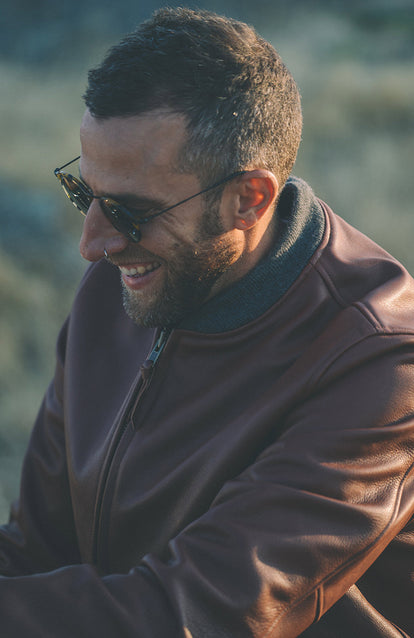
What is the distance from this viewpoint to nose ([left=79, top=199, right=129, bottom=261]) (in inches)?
71.5

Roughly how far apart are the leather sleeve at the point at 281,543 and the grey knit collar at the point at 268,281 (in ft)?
0.93

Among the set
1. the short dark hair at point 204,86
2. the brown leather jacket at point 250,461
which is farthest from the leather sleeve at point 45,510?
the short dark hair at point 204,86

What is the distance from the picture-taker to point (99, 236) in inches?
72.1

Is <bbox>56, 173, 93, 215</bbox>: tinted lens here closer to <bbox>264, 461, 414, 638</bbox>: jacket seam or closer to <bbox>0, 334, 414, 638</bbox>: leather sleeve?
<bbox>0, 334, 414, 638</bbox>: leather sleeve

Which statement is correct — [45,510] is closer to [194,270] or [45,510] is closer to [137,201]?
[194,270]

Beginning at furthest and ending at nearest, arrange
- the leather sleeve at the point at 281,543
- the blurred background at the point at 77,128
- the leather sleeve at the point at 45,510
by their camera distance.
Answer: the blurred background at the point at 77,128
the leather sleeve at the point at 45,510
the leather sleeve at the point at 281,543

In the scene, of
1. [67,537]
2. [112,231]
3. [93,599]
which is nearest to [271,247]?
[112,231]

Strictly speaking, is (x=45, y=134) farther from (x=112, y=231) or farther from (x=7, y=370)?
(x=112, y=231)

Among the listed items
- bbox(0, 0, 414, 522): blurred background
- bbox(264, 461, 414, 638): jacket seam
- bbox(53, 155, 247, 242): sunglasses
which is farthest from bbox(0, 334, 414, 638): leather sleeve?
bbox(0, 0, 414, 522): blurred background

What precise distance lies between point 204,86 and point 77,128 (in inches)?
138

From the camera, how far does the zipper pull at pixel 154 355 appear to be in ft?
6.16

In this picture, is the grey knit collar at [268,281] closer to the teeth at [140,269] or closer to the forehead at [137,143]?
the teeth at [140,269]

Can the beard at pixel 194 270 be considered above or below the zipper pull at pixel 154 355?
above

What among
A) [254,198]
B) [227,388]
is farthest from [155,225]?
[227,388]
